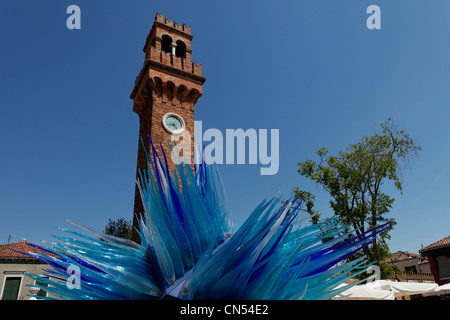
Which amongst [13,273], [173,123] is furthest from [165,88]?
[13,273]

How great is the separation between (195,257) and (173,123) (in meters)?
9.45

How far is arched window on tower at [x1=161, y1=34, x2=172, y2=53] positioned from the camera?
39.4 ft

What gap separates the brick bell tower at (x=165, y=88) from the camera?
984cm

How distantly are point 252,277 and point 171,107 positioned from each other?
10.0 m

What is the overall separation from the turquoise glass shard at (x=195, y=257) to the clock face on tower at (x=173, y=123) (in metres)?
8.67

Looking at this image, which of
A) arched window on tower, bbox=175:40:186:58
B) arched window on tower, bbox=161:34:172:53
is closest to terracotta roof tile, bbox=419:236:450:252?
arched window on tower, bbox=175:40:186:58

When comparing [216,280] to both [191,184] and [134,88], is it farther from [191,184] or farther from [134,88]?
[134,88]

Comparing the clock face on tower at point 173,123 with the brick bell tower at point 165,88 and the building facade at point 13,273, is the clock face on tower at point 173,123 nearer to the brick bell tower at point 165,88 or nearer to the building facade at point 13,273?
the brick bell tower at point 165,88

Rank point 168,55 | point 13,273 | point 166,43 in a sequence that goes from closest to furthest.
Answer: point 168,55 < point 166,43 < point 13,273

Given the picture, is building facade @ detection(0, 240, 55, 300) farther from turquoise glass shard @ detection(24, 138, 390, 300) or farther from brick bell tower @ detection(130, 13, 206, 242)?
turquoise glass shard @ detection(24, 138, 390, 300)

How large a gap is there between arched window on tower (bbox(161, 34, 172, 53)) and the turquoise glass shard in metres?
12.3

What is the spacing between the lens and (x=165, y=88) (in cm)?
1052

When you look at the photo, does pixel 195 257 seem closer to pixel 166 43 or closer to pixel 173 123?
pixel 173 123
